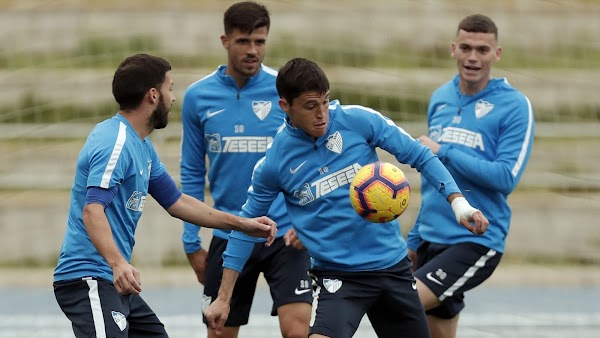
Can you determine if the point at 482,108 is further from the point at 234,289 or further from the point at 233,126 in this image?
the point at 234,289

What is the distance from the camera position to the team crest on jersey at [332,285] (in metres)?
6.04

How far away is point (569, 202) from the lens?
1316 centimetres

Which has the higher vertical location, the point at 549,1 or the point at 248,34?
the point at 248,34

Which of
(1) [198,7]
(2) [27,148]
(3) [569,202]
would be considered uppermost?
(1) [198,7]

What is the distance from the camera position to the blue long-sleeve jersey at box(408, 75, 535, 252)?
6.95m

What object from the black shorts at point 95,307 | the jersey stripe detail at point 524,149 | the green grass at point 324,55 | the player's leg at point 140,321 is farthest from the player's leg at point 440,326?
the green grass at point 324,55

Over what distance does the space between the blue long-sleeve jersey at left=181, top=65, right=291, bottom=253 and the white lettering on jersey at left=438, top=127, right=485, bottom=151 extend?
1.00 meters

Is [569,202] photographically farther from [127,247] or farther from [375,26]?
[127,247]

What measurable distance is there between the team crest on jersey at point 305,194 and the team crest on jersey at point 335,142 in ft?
0.74

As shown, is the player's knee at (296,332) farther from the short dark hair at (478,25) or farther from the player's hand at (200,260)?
the short dark hair at (478,25)

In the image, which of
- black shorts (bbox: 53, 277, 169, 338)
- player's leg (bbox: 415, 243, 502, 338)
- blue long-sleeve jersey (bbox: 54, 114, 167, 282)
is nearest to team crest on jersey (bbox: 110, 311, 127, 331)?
black shorts (bbox: 53, 277, 169, 338)

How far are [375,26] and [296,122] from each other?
30.7 feet

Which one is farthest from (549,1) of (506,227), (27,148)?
(506,227)

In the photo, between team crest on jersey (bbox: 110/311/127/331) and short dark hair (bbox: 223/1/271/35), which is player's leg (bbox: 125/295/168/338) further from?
short dark hair (bbox: 223/1/271/35)
